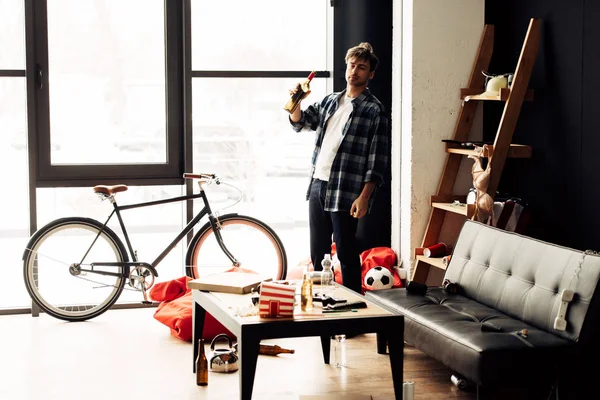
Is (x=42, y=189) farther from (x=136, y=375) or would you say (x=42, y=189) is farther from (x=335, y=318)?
(x=335, y=318)

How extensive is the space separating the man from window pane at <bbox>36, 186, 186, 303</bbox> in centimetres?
126

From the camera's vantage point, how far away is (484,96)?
5059 mm

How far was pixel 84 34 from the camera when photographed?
5.70m

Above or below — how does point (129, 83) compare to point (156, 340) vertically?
above

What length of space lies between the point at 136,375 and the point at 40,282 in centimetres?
159

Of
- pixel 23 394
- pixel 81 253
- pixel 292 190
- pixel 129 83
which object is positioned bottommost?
pixel 23 394

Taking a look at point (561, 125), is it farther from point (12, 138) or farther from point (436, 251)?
point (12, 138)

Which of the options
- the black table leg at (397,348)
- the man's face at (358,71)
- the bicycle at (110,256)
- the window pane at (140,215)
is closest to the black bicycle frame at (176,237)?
the bicycle at (110,256)

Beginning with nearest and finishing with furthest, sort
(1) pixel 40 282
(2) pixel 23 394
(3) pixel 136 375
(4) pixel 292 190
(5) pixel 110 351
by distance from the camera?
(2) pixel 23 394 → (3) pixel 136 375 → (5) pixel 110 351 → (1) pixel 40 282 → (4) pixel 292 190

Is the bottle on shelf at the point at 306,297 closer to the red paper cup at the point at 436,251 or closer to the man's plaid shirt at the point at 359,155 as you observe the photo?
the man's plaid shirt at the point at 359,155

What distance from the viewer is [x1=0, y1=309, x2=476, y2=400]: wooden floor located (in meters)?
4.04

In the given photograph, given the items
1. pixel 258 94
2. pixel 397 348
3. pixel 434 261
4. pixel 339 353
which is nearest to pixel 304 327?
pixel 397 348

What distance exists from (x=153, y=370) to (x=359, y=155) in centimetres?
171

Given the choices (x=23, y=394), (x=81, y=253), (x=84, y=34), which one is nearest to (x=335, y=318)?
(x=23, y=394)
